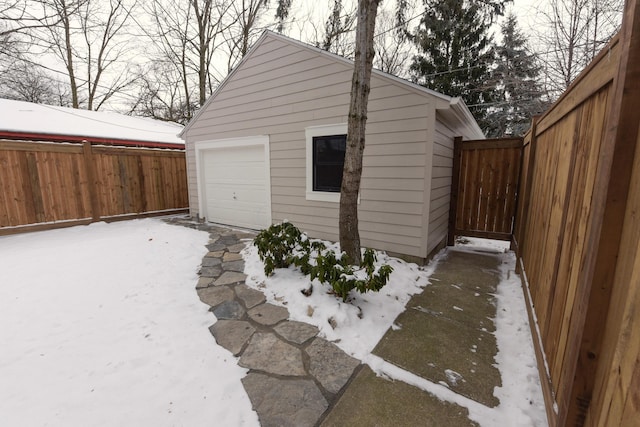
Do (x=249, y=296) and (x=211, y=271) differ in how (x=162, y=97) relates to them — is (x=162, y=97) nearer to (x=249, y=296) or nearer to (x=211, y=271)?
(x=211, y=271)

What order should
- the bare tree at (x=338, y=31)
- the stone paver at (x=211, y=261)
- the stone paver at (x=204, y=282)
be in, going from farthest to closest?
the bare tree at (x=338, y=31) → the stone paver at (x=211, y=261) → the stone paver at (x=204, y=282)

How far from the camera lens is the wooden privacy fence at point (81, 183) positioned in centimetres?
568

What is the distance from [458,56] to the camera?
1134cm

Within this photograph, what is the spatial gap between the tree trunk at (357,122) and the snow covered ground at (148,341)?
2.64 ft

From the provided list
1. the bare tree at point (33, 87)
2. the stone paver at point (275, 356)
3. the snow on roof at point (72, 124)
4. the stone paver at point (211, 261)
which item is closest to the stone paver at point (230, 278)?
the stone paver at point (275, 356)

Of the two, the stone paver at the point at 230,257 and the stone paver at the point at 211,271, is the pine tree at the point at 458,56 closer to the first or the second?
the stone paver at the point at 230,257

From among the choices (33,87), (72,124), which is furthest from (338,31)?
(33,87)

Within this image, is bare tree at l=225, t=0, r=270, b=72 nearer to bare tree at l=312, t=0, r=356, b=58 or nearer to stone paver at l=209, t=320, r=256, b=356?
bare tree at l=312, t=0, r=356, b=58

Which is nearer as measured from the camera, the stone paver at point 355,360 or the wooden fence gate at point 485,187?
the stone paver at point 355,360

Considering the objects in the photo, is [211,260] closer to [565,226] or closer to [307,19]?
[565,226]

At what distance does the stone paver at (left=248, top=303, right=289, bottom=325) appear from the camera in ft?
8.73

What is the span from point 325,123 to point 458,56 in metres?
10.1

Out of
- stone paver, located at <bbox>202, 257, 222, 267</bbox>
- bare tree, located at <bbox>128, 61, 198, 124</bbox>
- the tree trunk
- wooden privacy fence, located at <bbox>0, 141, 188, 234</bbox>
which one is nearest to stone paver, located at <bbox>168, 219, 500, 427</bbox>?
stone paver, located at <bbox>202, 257, 222, 267</bbox>

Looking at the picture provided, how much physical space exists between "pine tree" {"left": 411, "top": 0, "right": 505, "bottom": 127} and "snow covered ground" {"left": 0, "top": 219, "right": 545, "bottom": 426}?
1005cm
